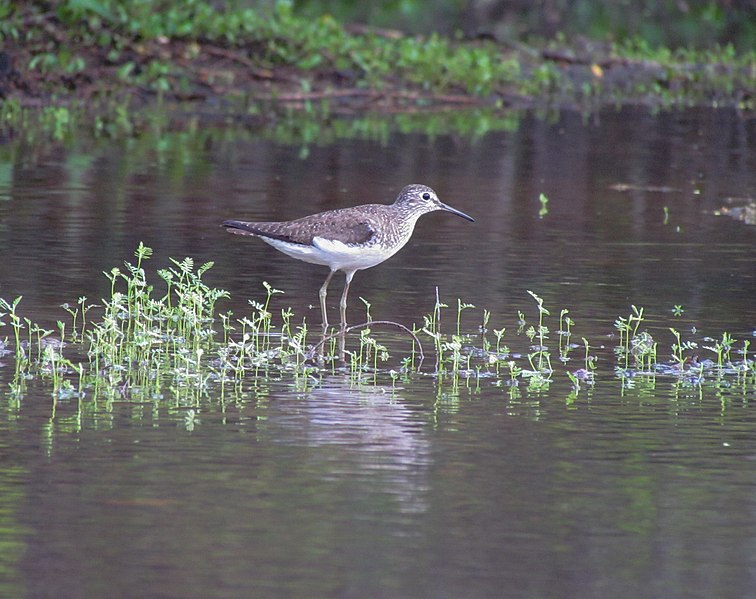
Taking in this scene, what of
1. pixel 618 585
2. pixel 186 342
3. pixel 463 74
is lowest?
pixel 618 585

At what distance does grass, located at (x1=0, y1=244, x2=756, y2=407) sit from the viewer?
10.3 m

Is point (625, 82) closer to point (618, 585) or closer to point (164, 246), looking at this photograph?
point (164, 246)

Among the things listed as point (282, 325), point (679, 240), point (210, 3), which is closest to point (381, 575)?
point (282, 325)

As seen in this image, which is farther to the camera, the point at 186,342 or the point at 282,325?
the point at 282,325

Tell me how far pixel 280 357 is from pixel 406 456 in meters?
2.45

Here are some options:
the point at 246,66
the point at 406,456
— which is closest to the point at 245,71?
the point at 246,66

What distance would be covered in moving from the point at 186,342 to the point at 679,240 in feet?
23.3

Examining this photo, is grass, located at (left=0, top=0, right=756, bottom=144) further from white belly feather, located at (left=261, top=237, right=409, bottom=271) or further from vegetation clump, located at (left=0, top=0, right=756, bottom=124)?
white belly feather, located at (left=261, top=237, right=409, bottom=271)

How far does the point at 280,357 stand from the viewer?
36.3 ft

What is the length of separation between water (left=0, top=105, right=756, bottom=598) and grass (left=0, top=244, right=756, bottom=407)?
0.13 m

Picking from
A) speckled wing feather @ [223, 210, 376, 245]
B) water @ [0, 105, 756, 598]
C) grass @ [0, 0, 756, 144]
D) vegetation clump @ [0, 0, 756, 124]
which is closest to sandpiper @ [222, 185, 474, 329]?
speckled wing feather @ [223, 210, 376, 245]

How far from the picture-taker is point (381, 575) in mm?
6887

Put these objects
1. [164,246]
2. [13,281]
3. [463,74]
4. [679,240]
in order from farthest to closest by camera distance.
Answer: [463,74] → [679,240] → [164,246] → [13,281]

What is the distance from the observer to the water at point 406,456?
6980mm
